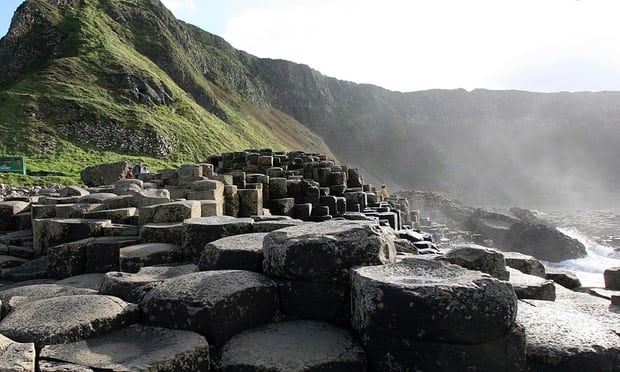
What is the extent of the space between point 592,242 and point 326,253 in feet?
139

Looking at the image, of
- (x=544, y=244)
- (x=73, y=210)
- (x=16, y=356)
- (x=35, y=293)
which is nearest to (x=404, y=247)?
(x=73, y=210)

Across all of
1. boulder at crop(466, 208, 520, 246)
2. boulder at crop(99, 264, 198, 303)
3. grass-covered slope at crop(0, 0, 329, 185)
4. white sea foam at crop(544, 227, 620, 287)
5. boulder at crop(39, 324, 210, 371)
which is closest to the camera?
boulder at crop(39, 324, 210, 371)

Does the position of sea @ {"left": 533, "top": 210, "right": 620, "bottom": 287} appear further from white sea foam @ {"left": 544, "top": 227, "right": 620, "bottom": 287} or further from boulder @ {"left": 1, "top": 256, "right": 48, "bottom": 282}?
boulder @ {"left": 1, "top": 256, "right": 48, "bottom": 282}

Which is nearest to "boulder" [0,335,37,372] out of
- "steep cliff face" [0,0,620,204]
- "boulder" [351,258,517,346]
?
"boulder" [351,258,517,346]

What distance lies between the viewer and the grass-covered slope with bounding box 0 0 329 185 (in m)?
36.0

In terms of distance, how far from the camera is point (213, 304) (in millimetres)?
3666

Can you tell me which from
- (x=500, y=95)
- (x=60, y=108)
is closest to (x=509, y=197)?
(x=500, y=95)

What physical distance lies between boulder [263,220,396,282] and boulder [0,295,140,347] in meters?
1.31

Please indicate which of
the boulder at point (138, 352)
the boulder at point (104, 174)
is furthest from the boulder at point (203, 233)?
the boulder at point (104, 174)

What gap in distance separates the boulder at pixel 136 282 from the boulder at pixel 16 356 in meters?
1.09

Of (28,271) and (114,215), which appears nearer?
(28,271)

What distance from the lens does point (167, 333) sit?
3613 millimetres

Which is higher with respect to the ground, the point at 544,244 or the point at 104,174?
the point at 104,174

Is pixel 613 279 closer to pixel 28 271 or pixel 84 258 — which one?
pixel 84 258
